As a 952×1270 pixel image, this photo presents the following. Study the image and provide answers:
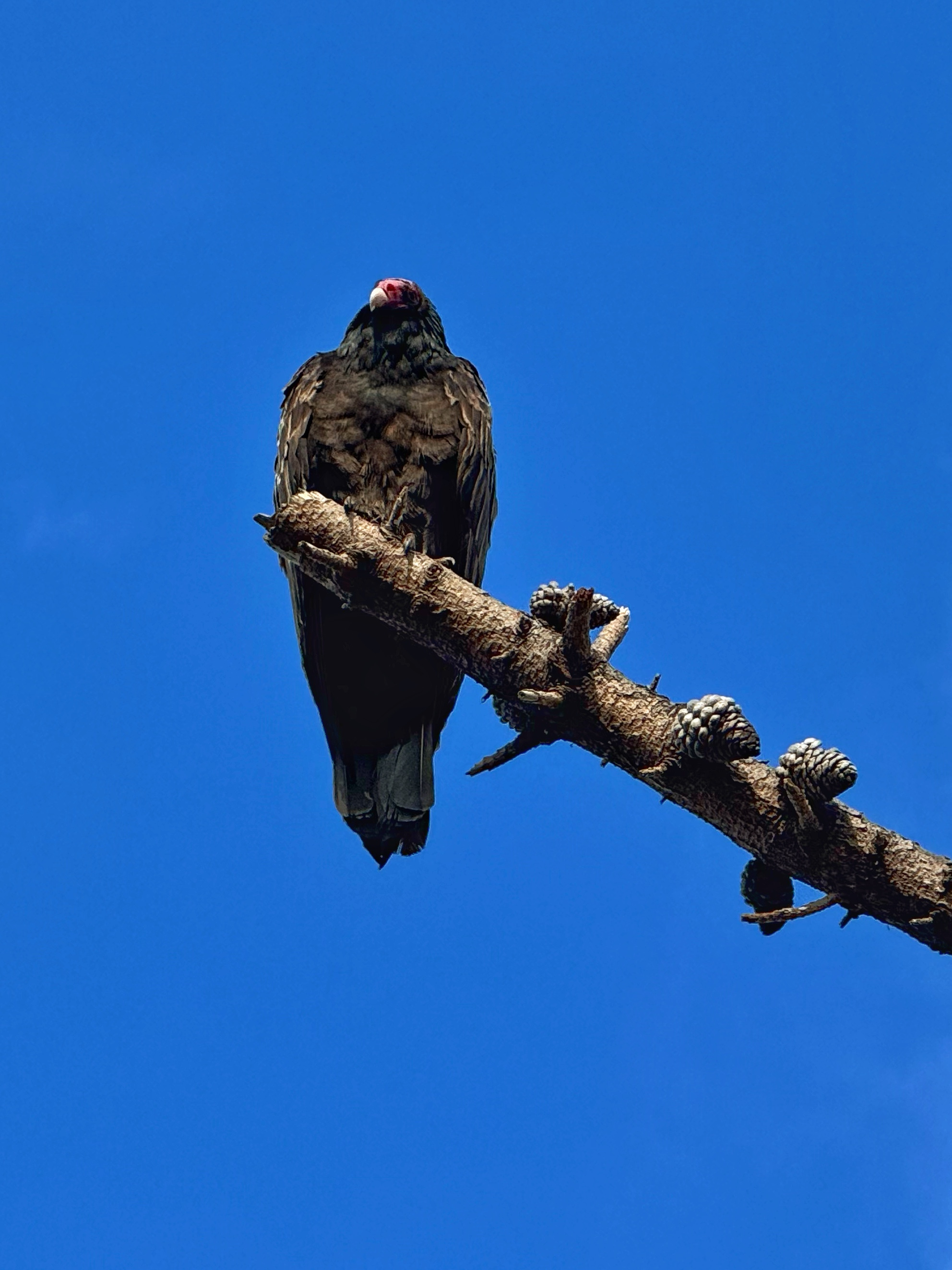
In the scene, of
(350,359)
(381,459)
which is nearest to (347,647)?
(381,459)

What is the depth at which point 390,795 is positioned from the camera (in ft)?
25.4

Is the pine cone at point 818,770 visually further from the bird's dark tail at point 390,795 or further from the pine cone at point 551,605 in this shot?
the bird's dark tail at point 390,795

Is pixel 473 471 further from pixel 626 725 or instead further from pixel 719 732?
pixel 719 732

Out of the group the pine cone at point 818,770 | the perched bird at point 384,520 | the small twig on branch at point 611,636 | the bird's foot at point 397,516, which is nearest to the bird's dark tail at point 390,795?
the perched bird at point 384,520

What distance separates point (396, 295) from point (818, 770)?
497cm

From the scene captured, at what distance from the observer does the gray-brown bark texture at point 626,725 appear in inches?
206

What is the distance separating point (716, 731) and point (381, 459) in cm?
345

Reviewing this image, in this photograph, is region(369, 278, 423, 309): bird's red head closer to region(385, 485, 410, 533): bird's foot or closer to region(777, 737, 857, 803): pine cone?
region(385, 485, 410, 533): bird's foot

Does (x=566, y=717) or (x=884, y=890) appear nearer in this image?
(x=884, y=890)

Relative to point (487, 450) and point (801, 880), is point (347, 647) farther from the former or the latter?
point (801, 880)

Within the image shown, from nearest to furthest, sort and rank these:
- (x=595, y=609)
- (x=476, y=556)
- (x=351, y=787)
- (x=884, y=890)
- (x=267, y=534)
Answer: (x=884, y=890)
(x=595, y=609)
(x=267, y=534)
(x=351, y=787)
(x=476, y=556)

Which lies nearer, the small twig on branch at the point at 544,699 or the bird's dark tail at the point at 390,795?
the small twig on branch at the point at 544,699

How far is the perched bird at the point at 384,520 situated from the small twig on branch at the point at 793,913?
2.84 meters

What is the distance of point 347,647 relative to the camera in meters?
8.01
